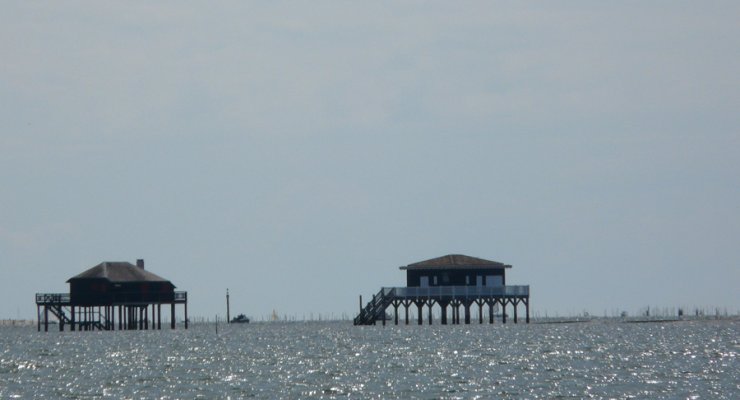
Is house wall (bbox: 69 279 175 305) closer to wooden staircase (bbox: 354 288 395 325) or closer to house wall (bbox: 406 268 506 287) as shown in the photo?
wooden staircase (bbox: 354 288 395 325)

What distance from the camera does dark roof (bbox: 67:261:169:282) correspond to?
120 meters

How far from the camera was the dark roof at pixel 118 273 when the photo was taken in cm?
12006

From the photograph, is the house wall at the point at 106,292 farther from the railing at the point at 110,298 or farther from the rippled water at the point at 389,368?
the rippled water at the point at 389,368

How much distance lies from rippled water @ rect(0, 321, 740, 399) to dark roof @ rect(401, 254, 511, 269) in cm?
1107

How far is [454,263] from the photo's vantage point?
115125 millimetres

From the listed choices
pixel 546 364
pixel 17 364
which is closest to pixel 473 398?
pixel 546 364

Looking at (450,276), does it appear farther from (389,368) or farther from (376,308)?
(389,368)

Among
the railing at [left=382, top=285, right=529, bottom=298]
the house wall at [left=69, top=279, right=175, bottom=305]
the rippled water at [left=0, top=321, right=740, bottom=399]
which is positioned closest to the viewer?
the rippled water at [left=0, top=321, right=740, bottom=399]

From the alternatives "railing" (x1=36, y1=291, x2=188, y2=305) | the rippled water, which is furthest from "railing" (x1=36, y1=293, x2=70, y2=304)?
the rippled water

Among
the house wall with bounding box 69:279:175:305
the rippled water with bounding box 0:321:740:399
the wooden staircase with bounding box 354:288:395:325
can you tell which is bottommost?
the rippled water with bounding box 0:321:740:399

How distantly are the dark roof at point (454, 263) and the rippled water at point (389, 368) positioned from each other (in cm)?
1107

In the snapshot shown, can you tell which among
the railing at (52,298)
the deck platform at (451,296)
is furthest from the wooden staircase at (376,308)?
the railing at (52,298)

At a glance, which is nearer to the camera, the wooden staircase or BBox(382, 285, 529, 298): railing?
BBox(382, 285, 529, 298): railing

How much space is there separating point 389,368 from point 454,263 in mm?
46890
